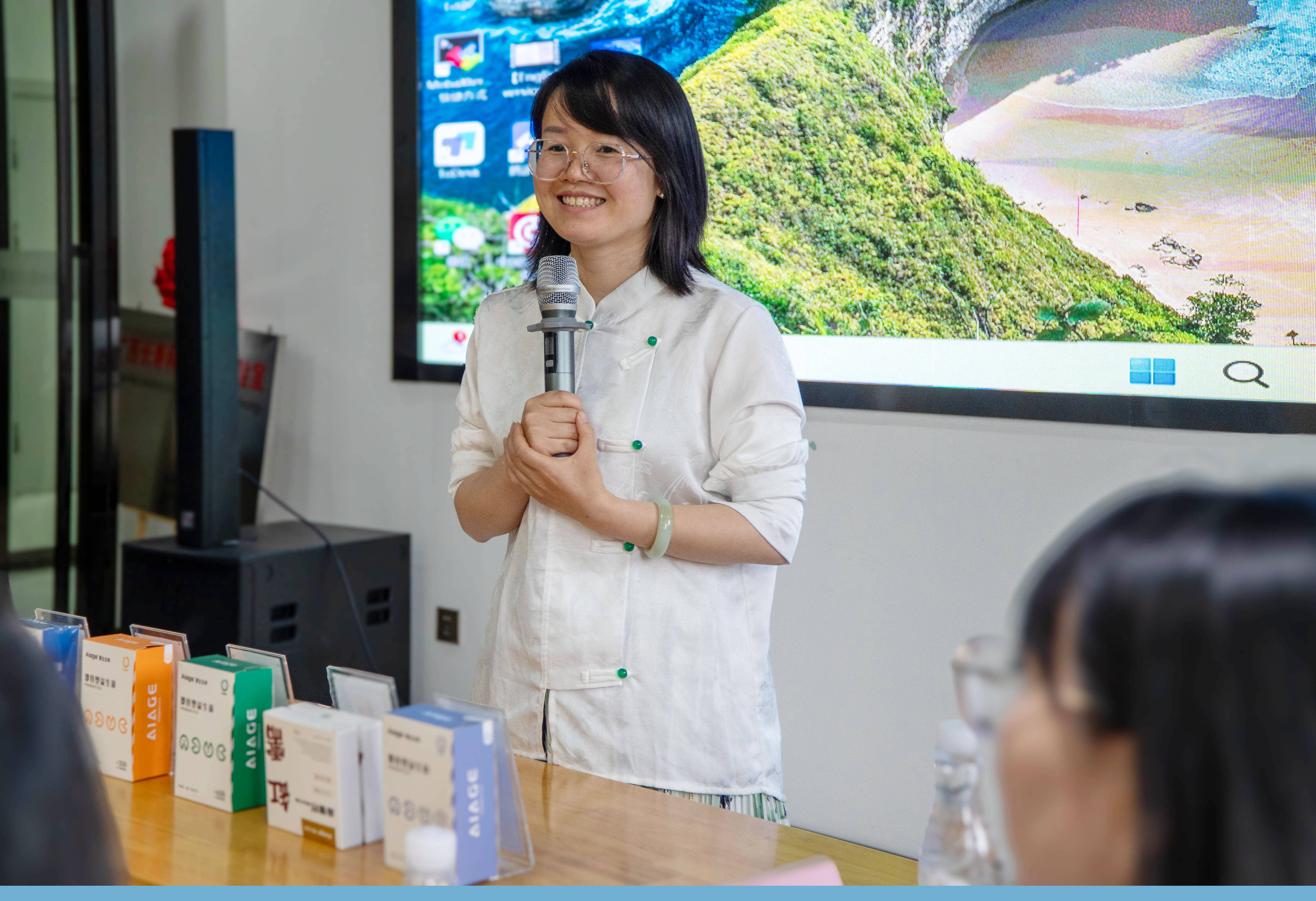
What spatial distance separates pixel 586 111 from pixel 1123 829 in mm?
1443

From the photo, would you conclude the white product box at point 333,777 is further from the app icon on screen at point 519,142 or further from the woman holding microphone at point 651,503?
the app icon on screen at point 519,142

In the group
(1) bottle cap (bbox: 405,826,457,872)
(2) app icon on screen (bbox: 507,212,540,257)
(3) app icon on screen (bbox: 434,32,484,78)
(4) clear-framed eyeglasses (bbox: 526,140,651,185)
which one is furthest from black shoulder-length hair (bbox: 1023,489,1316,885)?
(3) app icon on screen (bbox: 434,32,484,78)

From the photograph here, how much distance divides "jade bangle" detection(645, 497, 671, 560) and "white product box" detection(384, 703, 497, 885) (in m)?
0.53

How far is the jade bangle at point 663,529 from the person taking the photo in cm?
171

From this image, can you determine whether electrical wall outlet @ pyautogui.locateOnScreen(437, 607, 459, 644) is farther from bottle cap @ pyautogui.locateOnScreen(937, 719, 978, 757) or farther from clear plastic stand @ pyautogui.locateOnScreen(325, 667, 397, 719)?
bottle cap @ pyautogui.locateOnScreen(937, 719, 978, 757)

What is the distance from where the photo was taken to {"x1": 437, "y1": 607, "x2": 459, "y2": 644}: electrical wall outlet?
3.79 m

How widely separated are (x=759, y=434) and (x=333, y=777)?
0.74 m

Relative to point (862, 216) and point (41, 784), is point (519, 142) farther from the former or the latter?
point (41, 784)

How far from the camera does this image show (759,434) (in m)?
1.73

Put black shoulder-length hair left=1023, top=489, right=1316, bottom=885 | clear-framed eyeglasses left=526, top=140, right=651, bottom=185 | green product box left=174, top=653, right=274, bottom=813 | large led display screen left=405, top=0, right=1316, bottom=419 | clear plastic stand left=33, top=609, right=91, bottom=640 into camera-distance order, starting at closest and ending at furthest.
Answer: black shoulder-length hair left=1023, top=489, right=1316, bottom=885 < green product box left=174, top=653, right=274, bottom=813 < clear plastic stand left=33, top=609, right=91, bottom=640 < clear-framed eyeglasses left=526, top=140, right=651, bottom=185 < large led display screen left=405, top=0, right=1316, bottom=419

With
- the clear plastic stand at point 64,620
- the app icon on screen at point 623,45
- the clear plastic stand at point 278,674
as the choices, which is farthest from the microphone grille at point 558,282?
the app icon on screen at point 623,45

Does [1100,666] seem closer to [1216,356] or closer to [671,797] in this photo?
[671,797]

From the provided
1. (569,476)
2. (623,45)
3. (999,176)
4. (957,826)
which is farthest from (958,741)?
(623,45)

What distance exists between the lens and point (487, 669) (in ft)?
6.17
